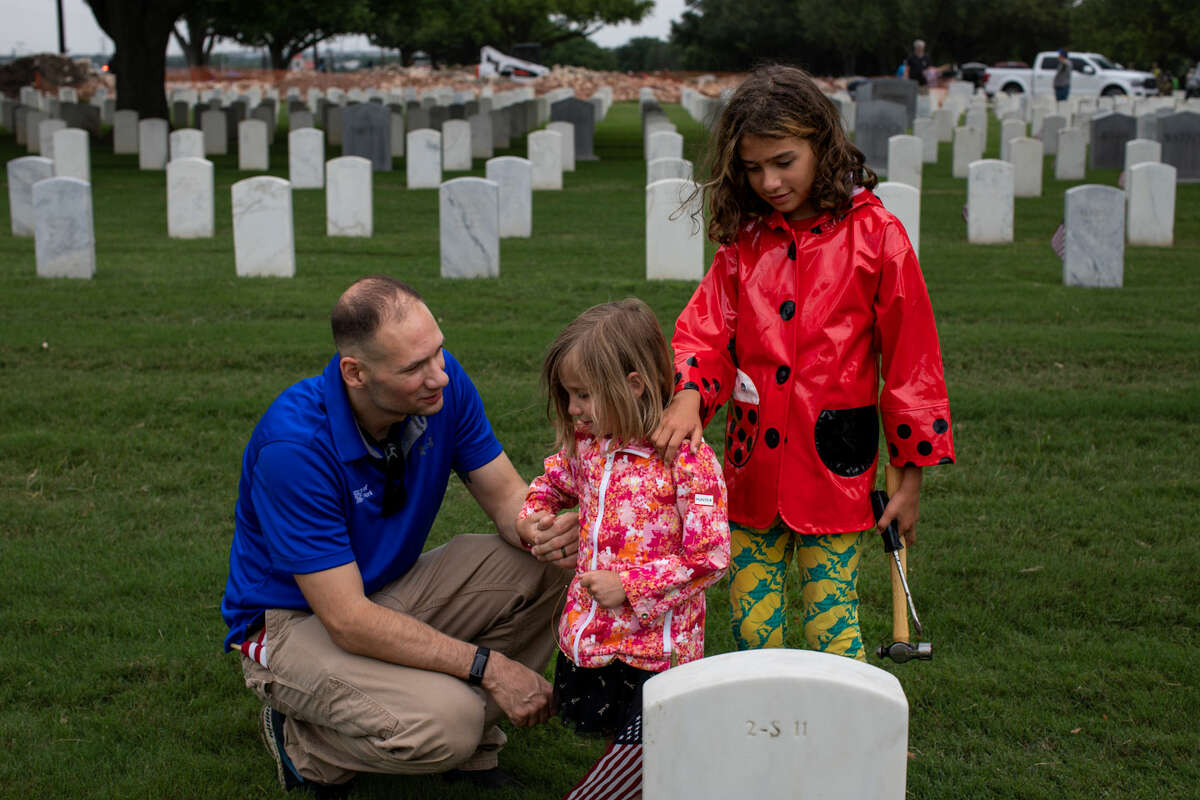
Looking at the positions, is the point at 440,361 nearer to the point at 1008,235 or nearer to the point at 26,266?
the point at 26,266

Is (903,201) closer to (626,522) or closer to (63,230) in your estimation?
(63,230)

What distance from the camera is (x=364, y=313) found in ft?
10.0

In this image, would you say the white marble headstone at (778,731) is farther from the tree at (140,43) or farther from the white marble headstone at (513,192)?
the tree at (140,43)

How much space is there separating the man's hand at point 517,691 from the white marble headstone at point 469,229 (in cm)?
704

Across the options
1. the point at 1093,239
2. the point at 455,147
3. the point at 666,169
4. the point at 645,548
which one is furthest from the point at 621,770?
the point at 455,147

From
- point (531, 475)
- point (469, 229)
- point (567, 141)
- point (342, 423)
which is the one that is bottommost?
point (531, 475)

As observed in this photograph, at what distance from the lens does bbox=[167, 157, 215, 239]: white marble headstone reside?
40.0ft

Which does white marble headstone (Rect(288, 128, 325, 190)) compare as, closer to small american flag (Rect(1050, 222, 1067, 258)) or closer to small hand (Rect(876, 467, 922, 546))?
small american flag (Rect(1050, 222, 1067, 258))

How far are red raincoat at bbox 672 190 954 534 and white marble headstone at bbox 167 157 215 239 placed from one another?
1022 cm

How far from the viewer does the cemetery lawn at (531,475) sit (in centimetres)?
345

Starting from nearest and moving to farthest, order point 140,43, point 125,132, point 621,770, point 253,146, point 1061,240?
1. point 621,770
2. point 1061,240
3. point 253,146
4. point 125,132
5. point 140,43

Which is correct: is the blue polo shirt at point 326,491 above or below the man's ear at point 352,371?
below

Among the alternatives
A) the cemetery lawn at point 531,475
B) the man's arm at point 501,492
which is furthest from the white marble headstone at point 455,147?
the man's arm at point 501,492

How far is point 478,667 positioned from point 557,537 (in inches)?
15.7
